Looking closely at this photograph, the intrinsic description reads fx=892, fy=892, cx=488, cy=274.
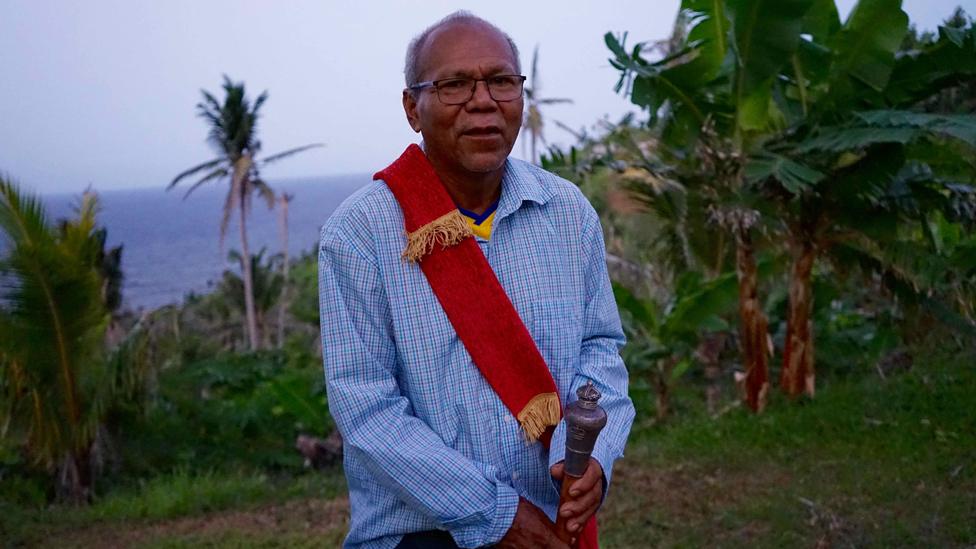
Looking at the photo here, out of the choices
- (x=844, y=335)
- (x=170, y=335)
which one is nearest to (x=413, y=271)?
(x=844, y=335)

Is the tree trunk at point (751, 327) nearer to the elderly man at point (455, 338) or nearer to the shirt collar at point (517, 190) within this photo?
the shirt collar at point (517, 190)

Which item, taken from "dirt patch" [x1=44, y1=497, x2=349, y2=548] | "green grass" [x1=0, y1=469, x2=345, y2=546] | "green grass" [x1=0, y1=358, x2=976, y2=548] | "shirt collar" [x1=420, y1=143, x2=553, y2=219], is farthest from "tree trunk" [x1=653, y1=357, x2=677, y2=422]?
"shirt collar" [x1=420, y1=143, x2=553, y2=219]

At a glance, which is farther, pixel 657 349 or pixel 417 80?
pixel 657 349

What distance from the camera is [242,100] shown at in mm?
Answer: 24328

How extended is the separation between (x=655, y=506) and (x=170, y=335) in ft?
32.7

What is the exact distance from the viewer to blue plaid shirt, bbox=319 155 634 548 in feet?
5.98

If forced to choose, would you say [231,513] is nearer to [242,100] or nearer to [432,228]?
[432,228]

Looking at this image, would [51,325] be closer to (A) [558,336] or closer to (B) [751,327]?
(B) [751,327]

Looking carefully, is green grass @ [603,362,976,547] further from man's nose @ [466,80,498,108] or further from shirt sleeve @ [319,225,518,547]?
man's nose @ [466,80,498,108]

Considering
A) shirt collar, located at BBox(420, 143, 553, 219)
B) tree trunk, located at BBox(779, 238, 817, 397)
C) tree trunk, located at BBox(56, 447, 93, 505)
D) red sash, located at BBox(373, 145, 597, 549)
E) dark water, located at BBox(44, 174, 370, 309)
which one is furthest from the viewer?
dark water, located at BBox(44, 174, 370, 309)

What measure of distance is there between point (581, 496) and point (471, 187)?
0.74 m

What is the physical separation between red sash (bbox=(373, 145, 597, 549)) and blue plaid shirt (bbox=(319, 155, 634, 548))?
2 centimetres

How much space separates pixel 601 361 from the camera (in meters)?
2.10

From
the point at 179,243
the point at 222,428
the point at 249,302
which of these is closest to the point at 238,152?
the point at 249,302
